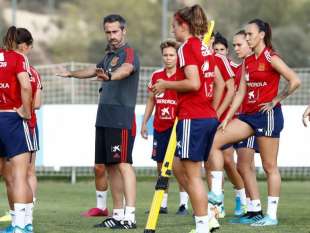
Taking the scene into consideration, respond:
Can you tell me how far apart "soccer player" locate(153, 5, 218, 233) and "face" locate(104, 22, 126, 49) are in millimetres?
1843

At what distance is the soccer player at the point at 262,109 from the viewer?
11969 millimetres

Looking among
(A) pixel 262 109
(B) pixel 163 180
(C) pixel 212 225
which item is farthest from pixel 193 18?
(A) pixel 262 109

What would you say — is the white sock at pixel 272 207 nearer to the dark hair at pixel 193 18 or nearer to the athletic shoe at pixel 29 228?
the athletic shoe at pixel 29 228

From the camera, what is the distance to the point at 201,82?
9.95 meters

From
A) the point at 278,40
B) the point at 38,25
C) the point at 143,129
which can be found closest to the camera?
the point at 143,129

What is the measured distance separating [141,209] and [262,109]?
3174 millimetres

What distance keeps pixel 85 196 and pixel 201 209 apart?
7137 millimetres

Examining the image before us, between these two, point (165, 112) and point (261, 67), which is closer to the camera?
point (261, 67)

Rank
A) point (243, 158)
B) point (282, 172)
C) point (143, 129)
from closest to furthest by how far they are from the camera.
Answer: point (243, 158) → point (143, 129) → point (282, 172)

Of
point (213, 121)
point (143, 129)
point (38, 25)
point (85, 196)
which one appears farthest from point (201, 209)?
point (38, 25)

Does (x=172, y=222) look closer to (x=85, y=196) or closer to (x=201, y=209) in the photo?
(x=201, y=209)

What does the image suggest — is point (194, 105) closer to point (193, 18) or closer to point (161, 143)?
point (193, 18)

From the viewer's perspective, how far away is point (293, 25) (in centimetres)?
5331

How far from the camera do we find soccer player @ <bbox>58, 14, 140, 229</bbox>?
38.5 ft
